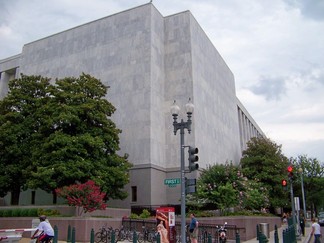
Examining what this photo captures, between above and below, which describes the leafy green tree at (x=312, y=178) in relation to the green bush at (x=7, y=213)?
above

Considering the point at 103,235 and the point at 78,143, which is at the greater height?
the point at 78,143

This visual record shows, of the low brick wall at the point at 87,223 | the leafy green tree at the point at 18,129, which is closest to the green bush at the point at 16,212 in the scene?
the low brick wall at the point at 87,223

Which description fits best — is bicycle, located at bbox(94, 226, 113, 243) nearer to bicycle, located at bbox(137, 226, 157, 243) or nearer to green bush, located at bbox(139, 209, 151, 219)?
bicycle, located at bbox(137, 226, 157, 243)

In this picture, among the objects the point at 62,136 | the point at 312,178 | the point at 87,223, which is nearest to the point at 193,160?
the point at 87,223

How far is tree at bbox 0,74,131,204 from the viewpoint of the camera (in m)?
28.5

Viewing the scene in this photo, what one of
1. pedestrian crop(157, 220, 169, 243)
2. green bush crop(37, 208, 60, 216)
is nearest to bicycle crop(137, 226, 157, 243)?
pedestrian crop(157, 220, 169, 243)

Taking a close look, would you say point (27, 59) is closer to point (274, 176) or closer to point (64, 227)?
point (64, 227)

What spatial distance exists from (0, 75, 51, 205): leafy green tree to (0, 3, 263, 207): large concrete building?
9.44 m

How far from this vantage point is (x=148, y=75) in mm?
38500

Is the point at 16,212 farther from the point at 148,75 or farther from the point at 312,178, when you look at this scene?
the point at 312,178

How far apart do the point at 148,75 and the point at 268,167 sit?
805 inches

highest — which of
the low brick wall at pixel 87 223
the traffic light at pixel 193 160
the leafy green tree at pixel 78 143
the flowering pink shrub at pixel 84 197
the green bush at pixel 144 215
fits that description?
the leafy green tree at pixel 78 143

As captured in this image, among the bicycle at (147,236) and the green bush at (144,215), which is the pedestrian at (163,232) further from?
the green bush at (144,215)

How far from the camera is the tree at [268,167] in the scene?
4641 centimetres
